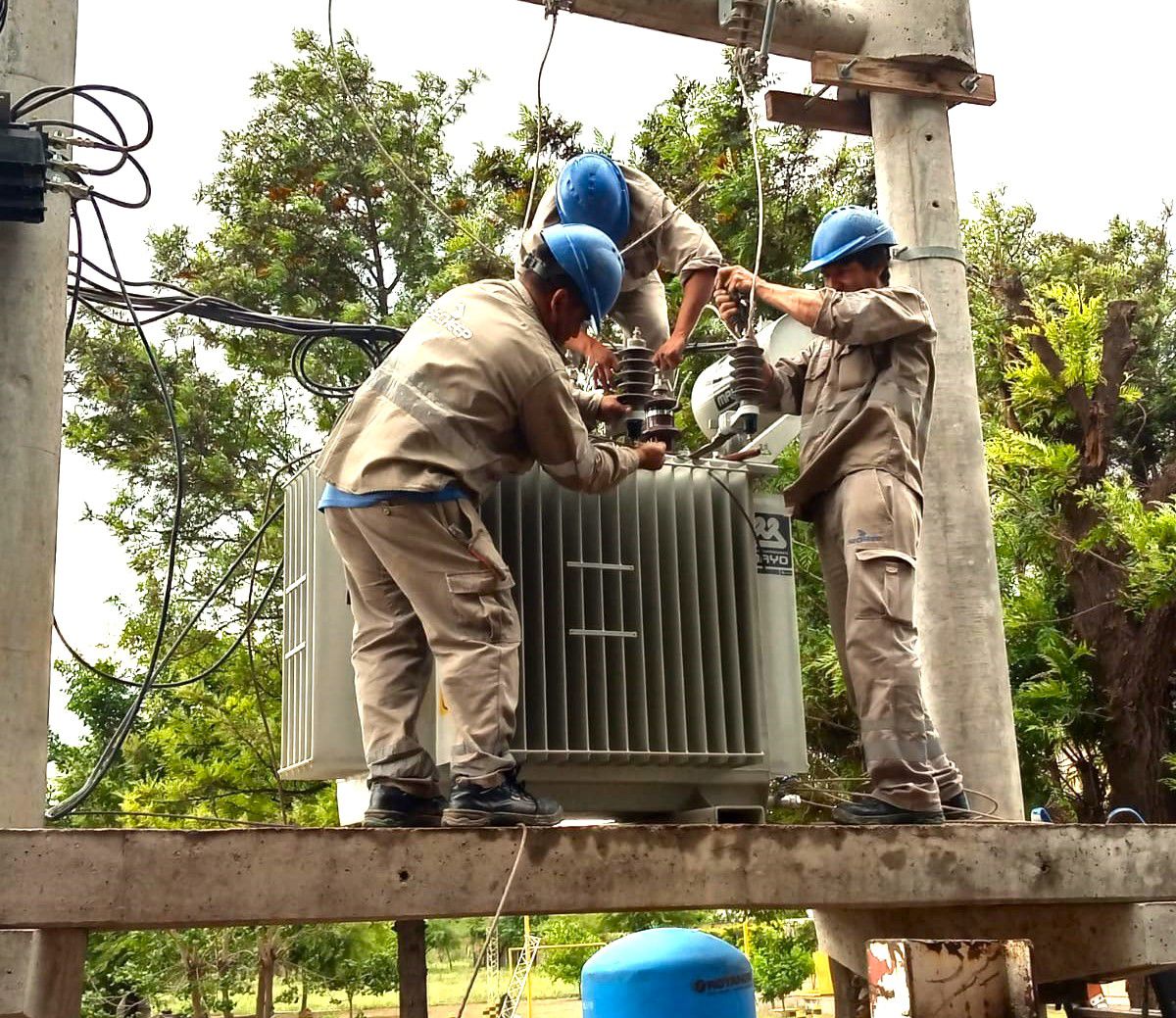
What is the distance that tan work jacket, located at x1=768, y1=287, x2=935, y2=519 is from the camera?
380 cm

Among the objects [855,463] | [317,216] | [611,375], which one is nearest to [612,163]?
[611,375]

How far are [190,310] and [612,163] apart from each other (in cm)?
221

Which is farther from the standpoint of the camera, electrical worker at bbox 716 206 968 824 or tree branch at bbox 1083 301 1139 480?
tree branch at bbox 1083 301 1139 480

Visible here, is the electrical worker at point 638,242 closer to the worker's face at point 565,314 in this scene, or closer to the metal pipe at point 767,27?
the worker's face at point 565,314

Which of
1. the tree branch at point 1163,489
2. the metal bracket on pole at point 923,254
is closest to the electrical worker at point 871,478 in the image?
the metal bracket on pole at point 923,254

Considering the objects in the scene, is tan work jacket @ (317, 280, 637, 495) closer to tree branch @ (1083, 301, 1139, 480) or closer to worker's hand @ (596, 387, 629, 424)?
worker's hand @ (596, 387, 629, 424)

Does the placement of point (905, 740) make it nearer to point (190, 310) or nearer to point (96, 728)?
point (190, 310)

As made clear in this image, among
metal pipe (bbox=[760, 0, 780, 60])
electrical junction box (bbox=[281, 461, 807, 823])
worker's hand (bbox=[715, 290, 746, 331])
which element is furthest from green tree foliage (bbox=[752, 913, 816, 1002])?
worker's hand (bbox=[715, 290, 746, 331])

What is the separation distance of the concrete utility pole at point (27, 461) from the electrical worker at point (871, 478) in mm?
2066

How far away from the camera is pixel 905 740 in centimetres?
351

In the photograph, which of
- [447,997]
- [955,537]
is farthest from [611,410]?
[447,997]

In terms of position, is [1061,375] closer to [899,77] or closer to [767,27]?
[899,77]

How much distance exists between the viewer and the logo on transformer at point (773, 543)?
13.8 ft

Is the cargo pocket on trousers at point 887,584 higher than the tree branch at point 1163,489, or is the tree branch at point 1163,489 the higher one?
the tree branch at point 1163,489
